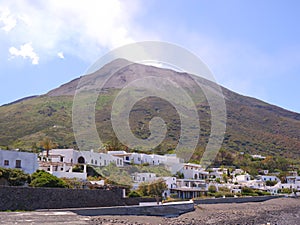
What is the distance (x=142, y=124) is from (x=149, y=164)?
100ft

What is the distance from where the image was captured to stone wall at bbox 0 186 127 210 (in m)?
16.0

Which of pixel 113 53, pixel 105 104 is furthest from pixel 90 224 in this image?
pixel 105 104

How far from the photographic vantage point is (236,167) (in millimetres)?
59281

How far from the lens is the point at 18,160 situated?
25.7 m

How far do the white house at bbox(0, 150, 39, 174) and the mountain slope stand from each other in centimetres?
1763

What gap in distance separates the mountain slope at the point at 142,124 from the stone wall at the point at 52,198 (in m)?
21.4

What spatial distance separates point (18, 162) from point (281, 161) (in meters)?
47.9

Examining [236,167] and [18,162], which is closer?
[18,162]

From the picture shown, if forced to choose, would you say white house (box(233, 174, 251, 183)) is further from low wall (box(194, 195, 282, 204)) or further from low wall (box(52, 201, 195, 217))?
low wall (box(52, 201, 195, 217))

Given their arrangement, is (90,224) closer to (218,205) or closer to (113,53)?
(113,53)

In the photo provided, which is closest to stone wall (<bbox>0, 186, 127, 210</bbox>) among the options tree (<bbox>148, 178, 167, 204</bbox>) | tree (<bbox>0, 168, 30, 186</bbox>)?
tree (<bbox>0, 168, 30, 186</bbox>)

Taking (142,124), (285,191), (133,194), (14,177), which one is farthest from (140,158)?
(142,124)

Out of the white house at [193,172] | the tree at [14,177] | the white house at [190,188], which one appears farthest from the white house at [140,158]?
the tree at [14,177]

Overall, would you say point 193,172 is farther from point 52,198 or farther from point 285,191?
point 52,198
